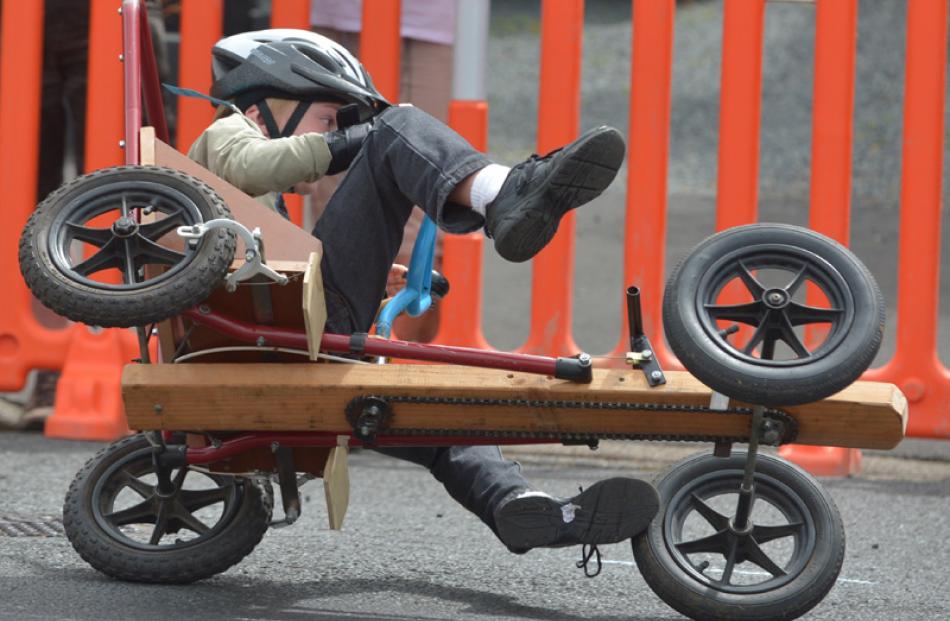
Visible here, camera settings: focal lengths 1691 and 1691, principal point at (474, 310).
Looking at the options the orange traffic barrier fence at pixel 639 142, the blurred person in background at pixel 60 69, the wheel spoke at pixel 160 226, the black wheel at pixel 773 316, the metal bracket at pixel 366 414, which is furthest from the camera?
the blurred person in background at pixel 60 69

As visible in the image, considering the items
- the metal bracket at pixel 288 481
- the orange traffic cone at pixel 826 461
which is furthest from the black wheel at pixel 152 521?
the orange traffic cone at pixel 826 461

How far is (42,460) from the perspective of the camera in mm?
5152

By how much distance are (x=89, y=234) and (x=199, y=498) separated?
0.75 metres

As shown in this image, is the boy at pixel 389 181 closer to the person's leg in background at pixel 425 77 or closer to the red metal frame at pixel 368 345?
the red metal frame at pixel 368 345

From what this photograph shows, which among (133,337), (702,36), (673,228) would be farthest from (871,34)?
(133,337)

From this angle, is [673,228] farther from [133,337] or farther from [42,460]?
[42,460]

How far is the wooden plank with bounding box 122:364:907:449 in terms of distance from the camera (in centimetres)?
314

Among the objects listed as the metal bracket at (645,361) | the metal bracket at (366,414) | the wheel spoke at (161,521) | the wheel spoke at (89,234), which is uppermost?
the wheel spoke at (89,234)

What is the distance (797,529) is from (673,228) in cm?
605

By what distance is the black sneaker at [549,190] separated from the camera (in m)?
3.08

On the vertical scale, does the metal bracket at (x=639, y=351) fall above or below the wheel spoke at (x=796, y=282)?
below

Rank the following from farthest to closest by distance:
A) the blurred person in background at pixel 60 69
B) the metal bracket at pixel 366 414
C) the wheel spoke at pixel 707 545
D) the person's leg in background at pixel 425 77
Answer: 1. the blurred person in background at pixel 60 69
2. the person's leg in background at pixel 425 77
3. the wheel spoke at pixel 707 545
4. the metal bracket at pixel 366 414

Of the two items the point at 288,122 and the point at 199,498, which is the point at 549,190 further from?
the point at 199,498

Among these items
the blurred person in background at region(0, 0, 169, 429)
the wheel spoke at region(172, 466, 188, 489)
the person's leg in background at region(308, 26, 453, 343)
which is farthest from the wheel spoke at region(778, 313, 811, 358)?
the blurred person in background at region(0, 0, 169, 429)
